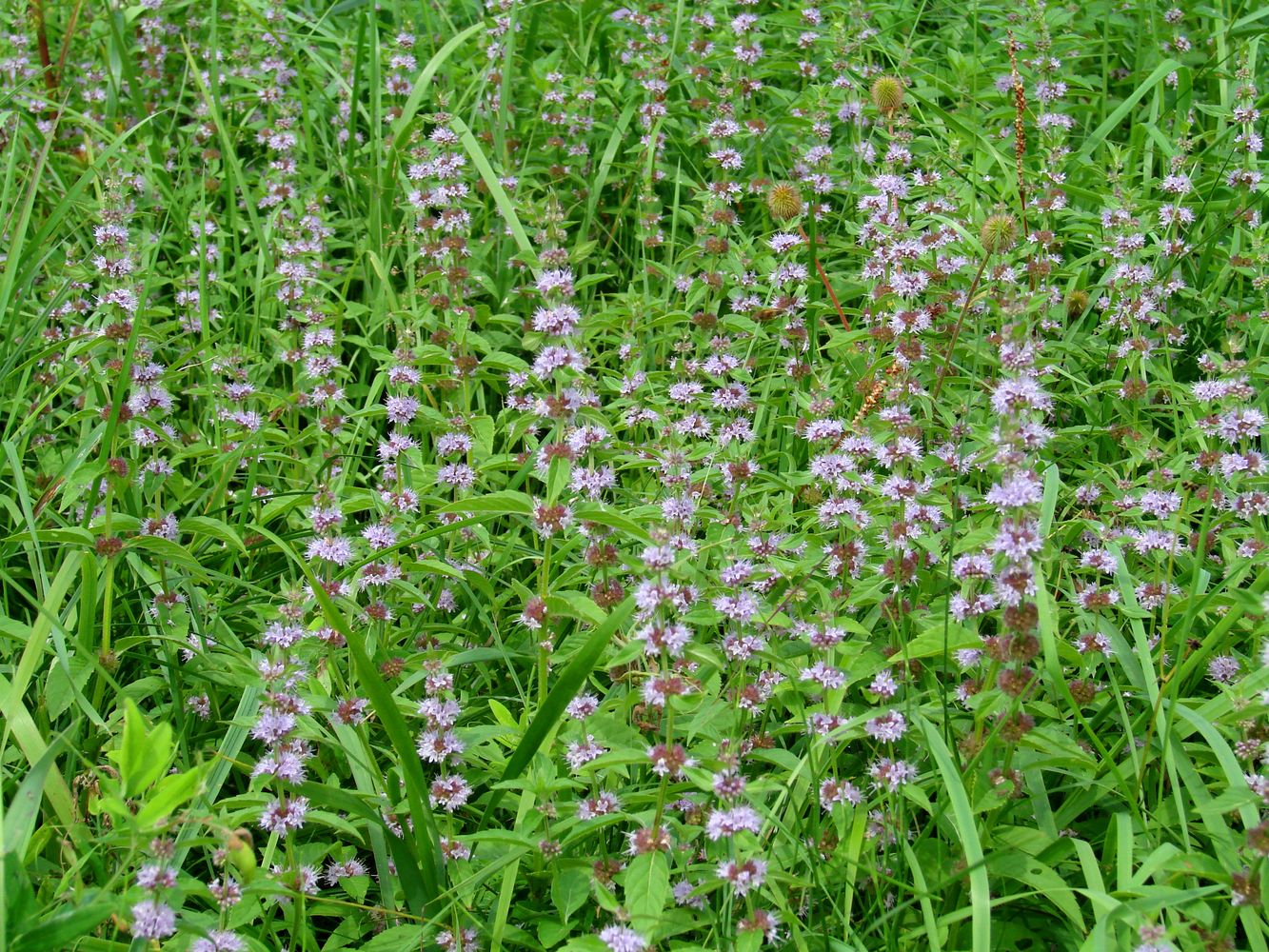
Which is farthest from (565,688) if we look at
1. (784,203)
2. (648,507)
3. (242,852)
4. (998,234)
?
(784,203)

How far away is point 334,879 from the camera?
2.83 metres

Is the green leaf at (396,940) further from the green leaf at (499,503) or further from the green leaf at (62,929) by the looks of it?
the green leaf at (499,503)

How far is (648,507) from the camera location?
2.98 meters

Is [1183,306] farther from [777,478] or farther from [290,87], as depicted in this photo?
[290,87]

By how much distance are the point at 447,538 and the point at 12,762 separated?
4.22 feet

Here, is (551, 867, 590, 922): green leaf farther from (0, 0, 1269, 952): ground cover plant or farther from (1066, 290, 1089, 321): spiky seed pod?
(1066, 290, 1089, 321): spiky seed pod

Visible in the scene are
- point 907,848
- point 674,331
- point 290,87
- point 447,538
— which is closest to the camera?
point 907,848

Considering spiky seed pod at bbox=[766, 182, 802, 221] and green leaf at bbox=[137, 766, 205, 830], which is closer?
green leaf at bbox=[137, 766, 205, 830]

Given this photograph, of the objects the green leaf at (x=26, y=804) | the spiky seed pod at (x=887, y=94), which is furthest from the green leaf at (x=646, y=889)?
the spiky seed pod at (x=887, y=94)

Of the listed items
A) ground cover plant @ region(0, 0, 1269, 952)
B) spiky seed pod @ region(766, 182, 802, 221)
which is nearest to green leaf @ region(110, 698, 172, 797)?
ground cover plant @ region(0, 0, 1269, 952)

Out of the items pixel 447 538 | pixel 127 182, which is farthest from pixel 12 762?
pixel 127 182

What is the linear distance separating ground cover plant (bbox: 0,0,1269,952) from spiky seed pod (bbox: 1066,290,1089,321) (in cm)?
2

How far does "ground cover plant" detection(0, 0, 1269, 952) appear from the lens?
8.40 ft

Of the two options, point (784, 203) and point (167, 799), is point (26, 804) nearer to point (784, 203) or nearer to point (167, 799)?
point (167, 799)
